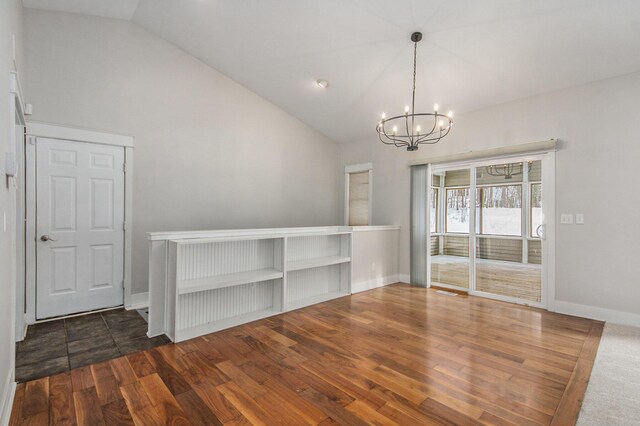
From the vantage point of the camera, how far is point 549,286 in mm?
4211

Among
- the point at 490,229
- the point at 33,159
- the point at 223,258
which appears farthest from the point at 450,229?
the point at 33,159

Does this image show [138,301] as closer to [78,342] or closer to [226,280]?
[78,342]

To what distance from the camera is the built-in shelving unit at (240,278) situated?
3309 millimetres

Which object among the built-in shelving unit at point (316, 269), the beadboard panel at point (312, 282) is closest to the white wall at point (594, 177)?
the built-in shelving unit at point (316, 269)

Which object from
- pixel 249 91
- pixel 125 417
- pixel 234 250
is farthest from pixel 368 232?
pixel 125 417

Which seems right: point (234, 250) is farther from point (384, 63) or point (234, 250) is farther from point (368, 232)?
point (384, 63)

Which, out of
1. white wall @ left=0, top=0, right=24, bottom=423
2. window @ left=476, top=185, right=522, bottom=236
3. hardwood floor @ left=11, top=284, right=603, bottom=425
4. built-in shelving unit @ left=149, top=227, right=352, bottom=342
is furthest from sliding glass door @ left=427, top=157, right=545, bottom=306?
white wall @ left=0, top=0, right=24, bottom=423

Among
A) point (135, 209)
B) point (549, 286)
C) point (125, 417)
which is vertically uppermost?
point (135, 209)

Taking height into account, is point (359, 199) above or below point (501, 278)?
above

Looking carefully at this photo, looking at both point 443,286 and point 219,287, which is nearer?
point 219,287

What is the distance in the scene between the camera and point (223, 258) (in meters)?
3.78

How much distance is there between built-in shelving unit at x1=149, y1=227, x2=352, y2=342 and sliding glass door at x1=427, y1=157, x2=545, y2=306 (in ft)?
6.19

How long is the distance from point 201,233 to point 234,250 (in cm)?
50

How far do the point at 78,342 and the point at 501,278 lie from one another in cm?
542
